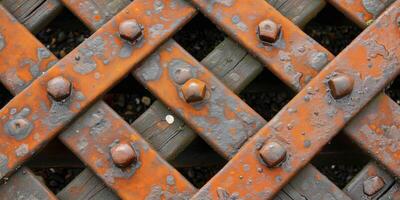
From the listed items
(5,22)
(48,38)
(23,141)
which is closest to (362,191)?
(23,141)

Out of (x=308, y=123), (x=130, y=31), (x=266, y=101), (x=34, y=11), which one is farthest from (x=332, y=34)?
(x=34, y=11)

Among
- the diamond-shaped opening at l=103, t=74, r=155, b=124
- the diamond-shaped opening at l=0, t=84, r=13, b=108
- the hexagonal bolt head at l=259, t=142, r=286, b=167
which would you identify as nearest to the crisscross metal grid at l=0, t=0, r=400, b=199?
the hexagonal bolt head at l=259, t=142, r=286, b=167

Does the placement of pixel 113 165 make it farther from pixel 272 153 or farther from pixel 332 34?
pixel 332 34

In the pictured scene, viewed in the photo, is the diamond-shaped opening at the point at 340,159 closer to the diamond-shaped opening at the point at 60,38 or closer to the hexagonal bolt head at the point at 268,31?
the hexagonal bolt head at the point at 268,31

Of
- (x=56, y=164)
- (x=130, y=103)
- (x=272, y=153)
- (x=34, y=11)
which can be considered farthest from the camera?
(x=130, y=103)

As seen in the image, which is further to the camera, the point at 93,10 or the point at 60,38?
the point at 60,38

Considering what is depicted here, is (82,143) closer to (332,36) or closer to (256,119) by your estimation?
(256,119)

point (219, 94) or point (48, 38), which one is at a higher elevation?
point (48, 38)
